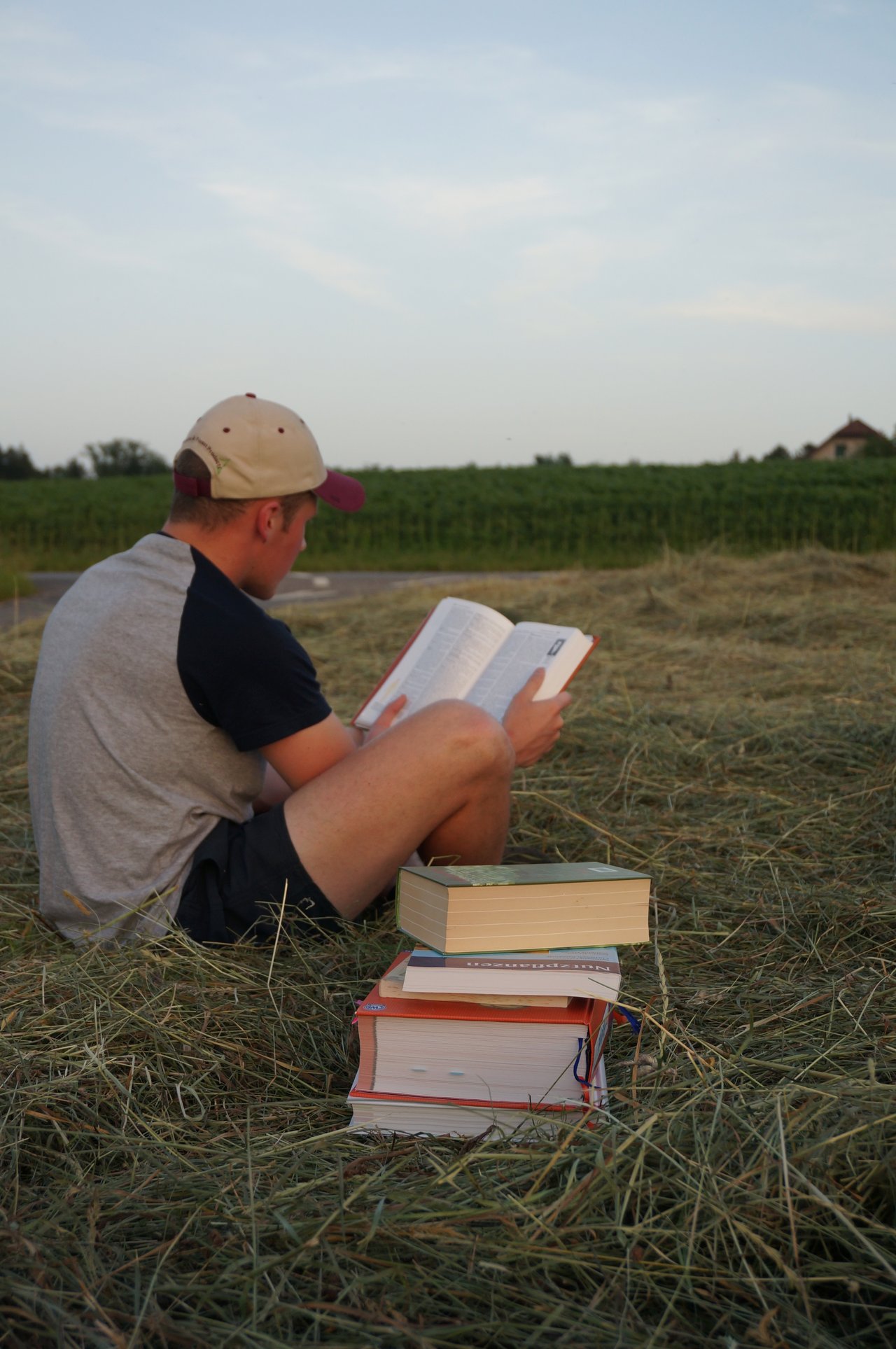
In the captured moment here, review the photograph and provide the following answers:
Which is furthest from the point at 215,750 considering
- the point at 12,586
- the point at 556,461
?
the point at 556,461

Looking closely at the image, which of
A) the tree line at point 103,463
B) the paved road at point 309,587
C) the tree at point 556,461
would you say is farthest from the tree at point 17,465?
the paved road at point 309,587

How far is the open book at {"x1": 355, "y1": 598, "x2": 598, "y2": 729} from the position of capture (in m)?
2.20

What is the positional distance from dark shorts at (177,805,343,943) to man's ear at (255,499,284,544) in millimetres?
503

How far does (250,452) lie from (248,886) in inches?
30.1

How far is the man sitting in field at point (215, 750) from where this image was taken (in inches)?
69.0

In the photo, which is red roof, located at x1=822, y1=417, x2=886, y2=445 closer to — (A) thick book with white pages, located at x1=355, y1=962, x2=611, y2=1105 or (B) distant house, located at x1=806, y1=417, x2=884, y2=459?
(B) distant house, located at x1=806, y1=417, x2=884, y2=459

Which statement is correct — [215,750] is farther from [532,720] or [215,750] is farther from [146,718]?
[532,720]

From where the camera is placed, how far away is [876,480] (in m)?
19.9

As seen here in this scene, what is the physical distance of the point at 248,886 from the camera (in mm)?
1830

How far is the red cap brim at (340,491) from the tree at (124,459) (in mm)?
39782

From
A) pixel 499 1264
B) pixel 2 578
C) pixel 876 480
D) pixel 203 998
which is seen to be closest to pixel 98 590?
pixel 203 998

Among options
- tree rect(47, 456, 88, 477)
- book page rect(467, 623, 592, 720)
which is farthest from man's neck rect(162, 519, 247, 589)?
tree rect(47, 456, 88, 477)

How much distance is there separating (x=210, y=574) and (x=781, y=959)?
1188 mm

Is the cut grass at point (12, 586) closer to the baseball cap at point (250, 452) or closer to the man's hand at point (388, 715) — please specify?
the man's hand at point (388, 715)
